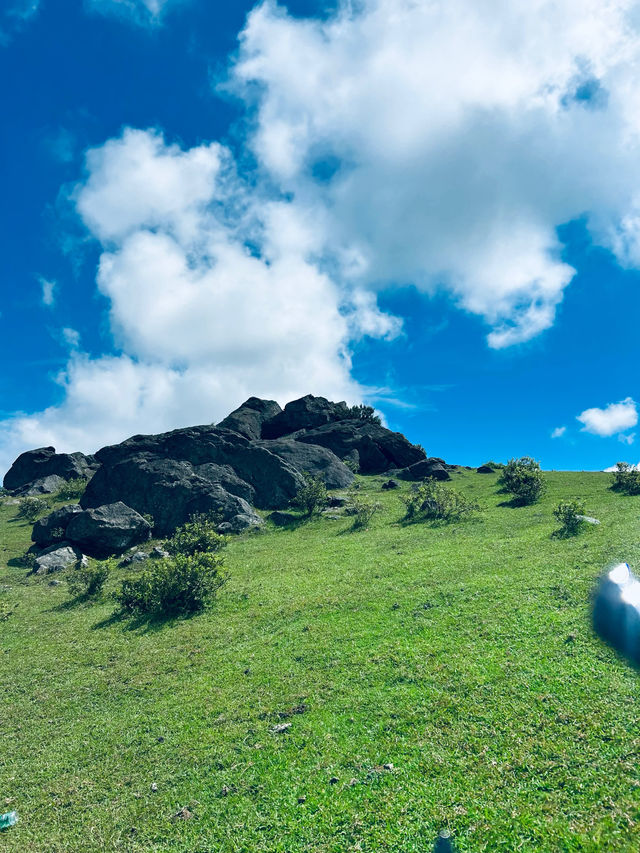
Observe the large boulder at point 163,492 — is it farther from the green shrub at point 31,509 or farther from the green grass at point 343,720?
the green grass at point 343,720

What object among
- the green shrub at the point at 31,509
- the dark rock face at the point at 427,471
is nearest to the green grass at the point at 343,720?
the dark rock face at the point at 427,471

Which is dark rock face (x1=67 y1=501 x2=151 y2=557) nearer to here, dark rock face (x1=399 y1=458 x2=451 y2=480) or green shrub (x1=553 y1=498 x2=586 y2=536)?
green shrub (x1=553 y1=498 x2=586 y2=536)

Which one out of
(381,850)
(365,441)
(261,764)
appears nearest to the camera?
(381,850)

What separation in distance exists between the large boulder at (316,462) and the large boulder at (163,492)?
49.2 ft

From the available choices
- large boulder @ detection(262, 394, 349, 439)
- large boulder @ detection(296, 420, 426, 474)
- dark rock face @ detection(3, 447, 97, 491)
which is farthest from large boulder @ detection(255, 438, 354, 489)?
dark rock face @ detection(3, 447, 97, 491)

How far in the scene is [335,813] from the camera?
31.8 ft

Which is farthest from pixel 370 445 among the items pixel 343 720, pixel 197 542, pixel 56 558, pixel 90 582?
pixel 343 720

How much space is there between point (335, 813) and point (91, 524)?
127 ft

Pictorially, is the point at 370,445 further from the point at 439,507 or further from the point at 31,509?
the point at 31,509

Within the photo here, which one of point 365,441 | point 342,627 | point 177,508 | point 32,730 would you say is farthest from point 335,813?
point 365,441

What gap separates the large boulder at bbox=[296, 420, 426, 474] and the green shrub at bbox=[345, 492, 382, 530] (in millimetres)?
25421

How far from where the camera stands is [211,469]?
57.1 m

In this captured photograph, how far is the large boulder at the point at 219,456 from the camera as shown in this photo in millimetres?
55881

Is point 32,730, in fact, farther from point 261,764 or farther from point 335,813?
point 335,813
